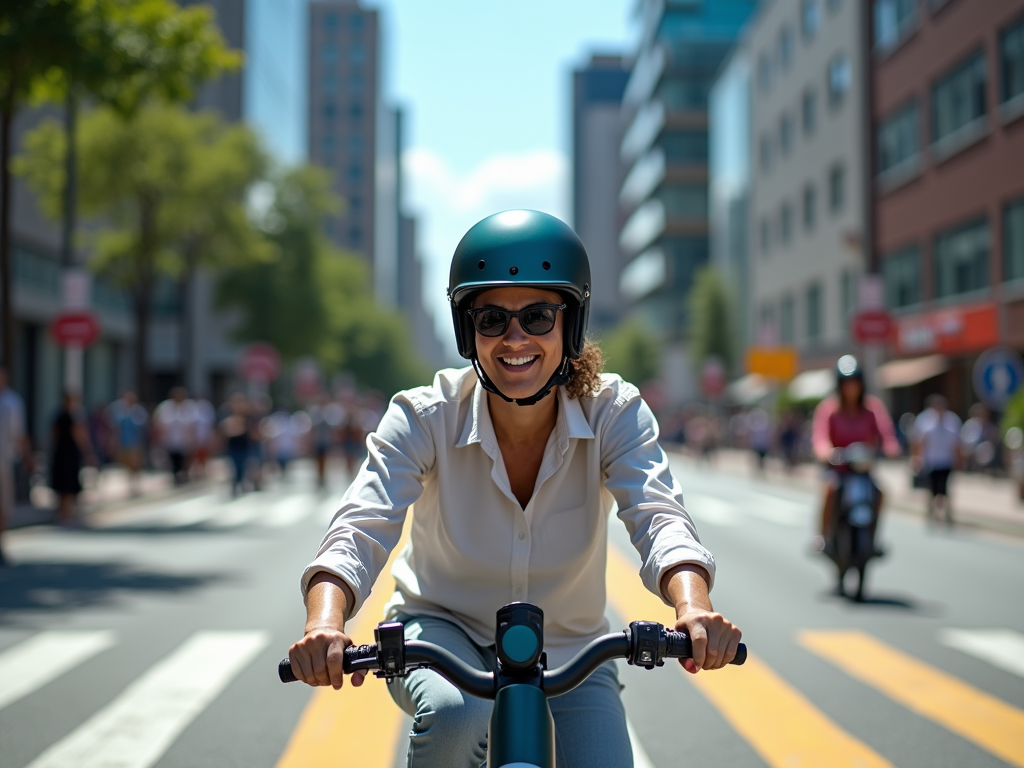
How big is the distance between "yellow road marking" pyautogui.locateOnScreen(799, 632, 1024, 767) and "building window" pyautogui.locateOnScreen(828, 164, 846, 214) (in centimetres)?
3584

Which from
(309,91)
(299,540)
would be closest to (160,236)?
(299,540)

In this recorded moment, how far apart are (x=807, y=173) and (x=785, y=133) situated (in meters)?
4.85

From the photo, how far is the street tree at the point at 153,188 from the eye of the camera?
30.3 meters

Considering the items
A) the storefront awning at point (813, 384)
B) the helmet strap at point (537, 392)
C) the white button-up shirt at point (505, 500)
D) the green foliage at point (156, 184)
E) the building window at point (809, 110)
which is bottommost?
the white button-up shirt at point (505, 500)

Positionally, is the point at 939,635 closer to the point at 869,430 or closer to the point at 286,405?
the point at 869,430

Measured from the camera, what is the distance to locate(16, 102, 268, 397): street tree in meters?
30.3

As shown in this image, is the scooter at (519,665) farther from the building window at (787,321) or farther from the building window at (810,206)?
the building window at (787,321)

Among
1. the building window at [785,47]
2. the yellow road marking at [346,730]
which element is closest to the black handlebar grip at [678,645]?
the yellow road marking at [346,730]

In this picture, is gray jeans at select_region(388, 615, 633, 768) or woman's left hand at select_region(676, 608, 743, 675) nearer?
woman's left hand at select_region(676, 608, 743, 675)

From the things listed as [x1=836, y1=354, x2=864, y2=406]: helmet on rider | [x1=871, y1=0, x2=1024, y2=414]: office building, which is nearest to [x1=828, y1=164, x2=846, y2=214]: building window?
[x1=871, y1=0, x2=1024, y2=414]: office building

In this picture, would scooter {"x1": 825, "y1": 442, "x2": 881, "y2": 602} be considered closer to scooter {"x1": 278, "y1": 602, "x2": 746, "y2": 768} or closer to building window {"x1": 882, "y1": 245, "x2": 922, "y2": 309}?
scooter {"x1": 278, "y1": 602, "x2": 746, "y2": 768}

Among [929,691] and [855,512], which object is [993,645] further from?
[855,512]

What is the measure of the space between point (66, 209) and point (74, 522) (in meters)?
5.83

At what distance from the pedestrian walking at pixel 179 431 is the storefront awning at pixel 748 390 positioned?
3267cm
